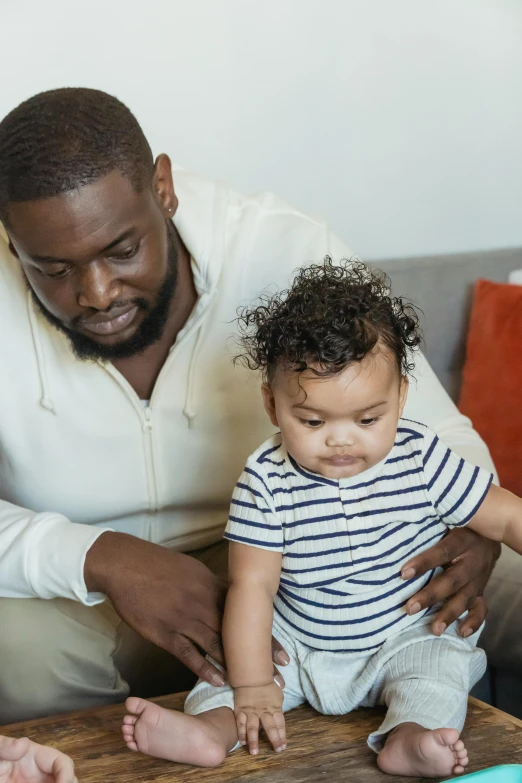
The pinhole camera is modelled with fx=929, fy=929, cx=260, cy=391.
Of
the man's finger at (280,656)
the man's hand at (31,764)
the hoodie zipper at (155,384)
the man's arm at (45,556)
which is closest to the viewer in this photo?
the man's hand at (31,764)

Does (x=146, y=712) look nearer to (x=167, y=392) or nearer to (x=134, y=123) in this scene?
(x=167, y=392)

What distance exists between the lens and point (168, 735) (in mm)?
1110

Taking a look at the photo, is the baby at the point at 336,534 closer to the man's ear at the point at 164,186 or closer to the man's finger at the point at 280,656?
the man's finger at the point at 280,656

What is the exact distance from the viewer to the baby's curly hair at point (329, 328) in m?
1.12

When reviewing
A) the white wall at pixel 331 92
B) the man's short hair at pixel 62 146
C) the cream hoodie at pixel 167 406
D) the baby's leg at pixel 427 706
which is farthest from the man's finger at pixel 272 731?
the white wall at pixel 331 92

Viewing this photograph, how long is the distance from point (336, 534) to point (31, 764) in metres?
0.46

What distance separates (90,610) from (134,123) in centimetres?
78

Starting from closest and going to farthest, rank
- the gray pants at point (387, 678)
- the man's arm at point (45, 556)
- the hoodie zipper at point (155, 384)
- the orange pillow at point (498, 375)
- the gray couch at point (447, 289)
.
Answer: the gray pants at point (387, 678)
the man's arm at point (45, 556)
the hoodie zipper at point (155, 384)
the orange pillow at point (498, 375)
the gray couch at point (447, 289)

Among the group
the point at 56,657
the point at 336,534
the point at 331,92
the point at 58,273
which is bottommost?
the point at 56,657

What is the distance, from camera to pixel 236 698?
119 cm

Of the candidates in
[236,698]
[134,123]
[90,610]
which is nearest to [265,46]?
[134,123]

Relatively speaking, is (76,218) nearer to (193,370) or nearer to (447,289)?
(193,370)

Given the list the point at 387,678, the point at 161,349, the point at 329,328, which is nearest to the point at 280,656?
the point at 387,678

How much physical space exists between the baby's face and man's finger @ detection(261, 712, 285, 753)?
1.03 feet
